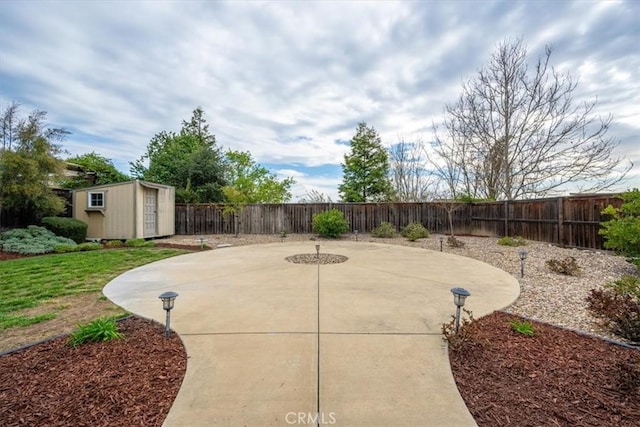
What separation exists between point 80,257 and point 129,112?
21.8ft

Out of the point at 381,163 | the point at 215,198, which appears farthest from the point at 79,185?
the point at 381,163

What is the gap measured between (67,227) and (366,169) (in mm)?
17139

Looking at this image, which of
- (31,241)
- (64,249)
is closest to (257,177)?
(64,249)

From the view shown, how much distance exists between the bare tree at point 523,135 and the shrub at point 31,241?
697 inches

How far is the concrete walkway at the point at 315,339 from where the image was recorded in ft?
Answer: 6.02

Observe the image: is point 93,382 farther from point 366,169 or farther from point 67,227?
point 366,169

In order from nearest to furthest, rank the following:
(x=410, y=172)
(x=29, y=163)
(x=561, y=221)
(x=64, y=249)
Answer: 1. (x=561, y=221)
2. (x=64, y=249)
3. (x=29, y=163)
4. (x=410, y=172)

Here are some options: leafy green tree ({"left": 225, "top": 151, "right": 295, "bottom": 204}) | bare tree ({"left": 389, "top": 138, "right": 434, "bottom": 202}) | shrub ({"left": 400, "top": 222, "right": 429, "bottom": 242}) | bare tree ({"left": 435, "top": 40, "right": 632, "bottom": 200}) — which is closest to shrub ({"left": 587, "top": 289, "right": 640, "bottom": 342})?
shrub ({"left": 400, "top": 222, "right": 429, "bottom": 242})

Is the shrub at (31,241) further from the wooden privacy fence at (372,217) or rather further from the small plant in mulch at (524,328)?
the small plant in mulch at (524,328)

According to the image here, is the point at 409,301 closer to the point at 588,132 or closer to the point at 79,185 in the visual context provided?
the point at 588,132

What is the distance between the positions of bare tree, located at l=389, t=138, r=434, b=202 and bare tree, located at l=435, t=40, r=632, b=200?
230 cm

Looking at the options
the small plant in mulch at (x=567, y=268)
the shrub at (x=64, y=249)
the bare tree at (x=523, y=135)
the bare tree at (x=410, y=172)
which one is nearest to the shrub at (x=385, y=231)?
the small plant in mulch at (x=567, y=268)

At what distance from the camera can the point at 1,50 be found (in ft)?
22.4

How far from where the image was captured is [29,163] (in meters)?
8.97
